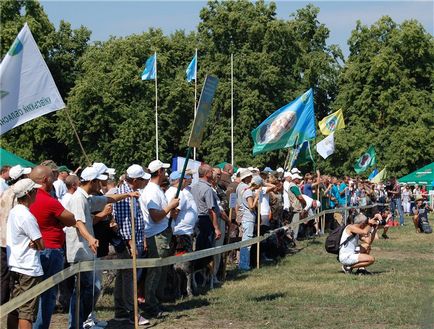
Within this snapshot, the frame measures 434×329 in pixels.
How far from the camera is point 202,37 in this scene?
57750 mm

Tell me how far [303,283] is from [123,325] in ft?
16.0

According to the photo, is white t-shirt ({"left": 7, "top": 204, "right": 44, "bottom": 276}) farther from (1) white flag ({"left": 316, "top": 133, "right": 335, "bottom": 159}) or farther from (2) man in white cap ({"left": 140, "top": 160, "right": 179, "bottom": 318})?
(1) white flag ({"left": 316, "top": 133, "right": 335, "bottom": 159})

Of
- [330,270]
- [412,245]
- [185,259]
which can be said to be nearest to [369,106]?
[412,245]

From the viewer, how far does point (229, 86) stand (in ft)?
178

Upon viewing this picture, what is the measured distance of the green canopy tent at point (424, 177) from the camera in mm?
46875

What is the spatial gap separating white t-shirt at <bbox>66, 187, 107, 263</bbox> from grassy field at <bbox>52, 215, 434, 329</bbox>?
4.49ft

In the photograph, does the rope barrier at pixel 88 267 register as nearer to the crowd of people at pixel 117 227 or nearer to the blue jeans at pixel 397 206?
the crowd of people at pixel 117 227

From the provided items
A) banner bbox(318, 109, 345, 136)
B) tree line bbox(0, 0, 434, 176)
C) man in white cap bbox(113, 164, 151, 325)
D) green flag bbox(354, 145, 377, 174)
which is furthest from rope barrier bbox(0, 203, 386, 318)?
tree line bbox(0, 0, 434, 176)

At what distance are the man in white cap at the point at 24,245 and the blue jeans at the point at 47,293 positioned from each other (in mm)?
305

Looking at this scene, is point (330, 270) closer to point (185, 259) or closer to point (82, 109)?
point (185, 259)

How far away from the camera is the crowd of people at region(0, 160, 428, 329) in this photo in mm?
8336

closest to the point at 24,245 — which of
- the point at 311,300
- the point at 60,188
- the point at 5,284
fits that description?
the point at 5,284

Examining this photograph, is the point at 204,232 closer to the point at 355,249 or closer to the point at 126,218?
the point at 355,249

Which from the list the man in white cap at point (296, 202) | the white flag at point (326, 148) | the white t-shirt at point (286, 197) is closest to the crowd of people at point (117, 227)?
the white t-shirt at point (286, 197)
